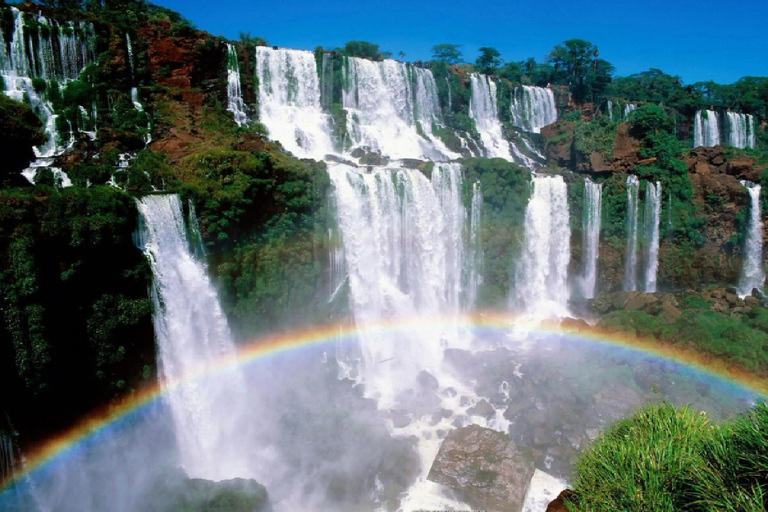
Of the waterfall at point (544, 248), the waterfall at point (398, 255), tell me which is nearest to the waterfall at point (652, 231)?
the waterfall at point (544, 248)

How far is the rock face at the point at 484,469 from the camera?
13.3 m

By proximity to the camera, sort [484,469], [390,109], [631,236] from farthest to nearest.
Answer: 1. [390,109]
2. [631,236]
3. [484,469]

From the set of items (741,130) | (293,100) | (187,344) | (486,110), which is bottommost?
(187,344)

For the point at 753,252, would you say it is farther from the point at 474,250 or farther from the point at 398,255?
the point at 398,255

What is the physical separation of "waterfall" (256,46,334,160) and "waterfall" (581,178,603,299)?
1415 cm

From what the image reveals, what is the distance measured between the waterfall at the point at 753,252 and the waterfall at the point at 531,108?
16392 millimetres

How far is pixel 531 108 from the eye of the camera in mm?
40594

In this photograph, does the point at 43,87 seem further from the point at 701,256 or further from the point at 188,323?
the point at 701,256

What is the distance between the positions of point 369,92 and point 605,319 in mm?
19372

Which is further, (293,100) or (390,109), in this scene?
(390,109)

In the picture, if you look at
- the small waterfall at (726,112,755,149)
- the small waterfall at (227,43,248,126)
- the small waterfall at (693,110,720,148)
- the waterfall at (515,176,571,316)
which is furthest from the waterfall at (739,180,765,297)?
the small waterfall at (227,43,248,126)

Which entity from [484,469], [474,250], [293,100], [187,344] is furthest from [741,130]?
[187,344]

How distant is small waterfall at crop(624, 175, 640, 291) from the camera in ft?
86.8

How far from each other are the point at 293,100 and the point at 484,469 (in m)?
22.8
